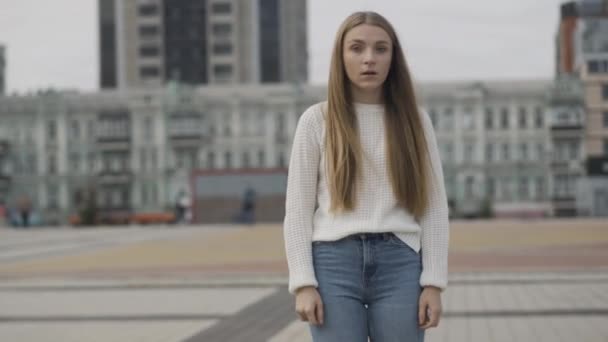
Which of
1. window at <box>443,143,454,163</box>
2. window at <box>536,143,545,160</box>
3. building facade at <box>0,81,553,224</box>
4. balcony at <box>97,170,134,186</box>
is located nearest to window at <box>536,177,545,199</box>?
building facade at <box>0,81,553,224</box>

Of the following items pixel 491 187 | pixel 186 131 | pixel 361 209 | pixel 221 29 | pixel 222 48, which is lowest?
pixel 491 187

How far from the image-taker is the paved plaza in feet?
30.9

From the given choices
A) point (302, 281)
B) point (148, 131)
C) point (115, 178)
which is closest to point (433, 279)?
point (302, 281)

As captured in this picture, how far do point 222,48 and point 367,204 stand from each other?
9793cm

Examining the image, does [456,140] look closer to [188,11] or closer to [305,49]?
[188,11]

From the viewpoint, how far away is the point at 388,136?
11.5ft

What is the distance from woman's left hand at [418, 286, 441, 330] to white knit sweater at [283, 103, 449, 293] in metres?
0.04

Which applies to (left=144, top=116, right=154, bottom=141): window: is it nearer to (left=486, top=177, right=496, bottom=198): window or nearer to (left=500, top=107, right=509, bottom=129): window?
(left=486, top=177, right=496, bottom=198): window

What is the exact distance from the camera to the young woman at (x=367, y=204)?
3314 millimetres

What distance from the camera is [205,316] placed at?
424 inches

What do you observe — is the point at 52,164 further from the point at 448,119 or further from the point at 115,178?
the point at 448,119

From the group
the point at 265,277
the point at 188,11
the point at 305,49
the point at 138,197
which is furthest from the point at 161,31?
the point at 265,277

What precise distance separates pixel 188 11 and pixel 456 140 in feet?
123

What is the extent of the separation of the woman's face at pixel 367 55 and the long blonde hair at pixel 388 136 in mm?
32
